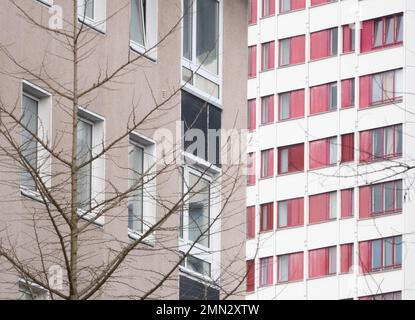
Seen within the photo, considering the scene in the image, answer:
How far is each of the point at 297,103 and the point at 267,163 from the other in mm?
3314

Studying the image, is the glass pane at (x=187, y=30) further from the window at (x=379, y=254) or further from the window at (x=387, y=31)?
the window at (x=387, y=31)

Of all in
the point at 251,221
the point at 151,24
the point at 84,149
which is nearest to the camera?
the point at 84,149

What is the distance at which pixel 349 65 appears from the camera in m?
89.9

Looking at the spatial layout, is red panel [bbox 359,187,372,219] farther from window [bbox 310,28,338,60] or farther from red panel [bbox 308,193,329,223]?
window [bbox 310,28,338,60]

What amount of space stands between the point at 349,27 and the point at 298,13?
8.08ft

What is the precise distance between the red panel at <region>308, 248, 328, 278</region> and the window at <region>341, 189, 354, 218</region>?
211 cm

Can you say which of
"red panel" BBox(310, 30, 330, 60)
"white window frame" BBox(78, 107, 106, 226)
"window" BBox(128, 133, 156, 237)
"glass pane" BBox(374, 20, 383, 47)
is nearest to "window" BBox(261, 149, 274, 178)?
"red panel" BBox(310, 30, 330, 60)

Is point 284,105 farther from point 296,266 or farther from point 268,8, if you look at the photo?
point 296,266

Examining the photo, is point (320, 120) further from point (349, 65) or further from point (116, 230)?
point (116, 230)

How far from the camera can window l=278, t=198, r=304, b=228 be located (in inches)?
3561

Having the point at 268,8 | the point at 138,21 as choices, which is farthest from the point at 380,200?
the point at 138,21

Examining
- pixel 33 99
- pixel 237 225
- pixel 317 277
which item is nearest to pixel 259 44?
pixel 317 277

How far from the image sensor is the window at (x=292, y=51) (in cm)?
9081

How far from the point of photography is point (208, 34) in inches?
1292
